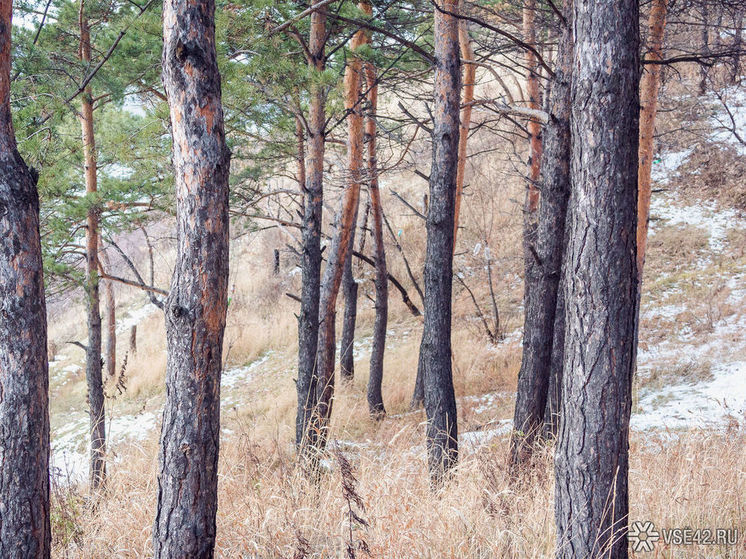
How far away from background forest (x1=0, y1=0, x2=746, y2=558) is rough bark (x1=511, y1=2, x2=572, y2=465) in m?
0.02

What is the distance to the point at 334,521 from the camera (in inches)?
149

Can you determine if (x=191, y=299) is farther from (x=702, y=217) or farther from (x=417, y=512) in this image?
(x=702, y=217)

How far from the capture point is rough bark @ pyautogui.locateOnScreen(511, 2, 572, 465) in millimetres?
5414

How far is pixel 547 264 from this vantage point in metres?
5.65

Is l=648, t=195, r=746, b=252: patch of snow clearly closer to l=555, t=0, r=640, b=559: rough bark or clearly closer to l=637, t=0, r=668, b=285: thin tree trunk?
l=637, t=0, r=668, b=285: thin tree trunk

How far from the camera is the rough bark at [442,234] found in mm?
5738

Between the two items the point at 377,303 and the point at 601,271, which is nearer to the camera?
the point at 601,271

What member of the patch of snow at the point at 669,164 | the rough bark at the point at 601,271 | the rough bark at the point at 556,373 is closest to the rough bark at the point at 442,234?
the rough bark at the point at 556,373

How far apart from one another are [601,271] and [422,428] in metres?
6.15

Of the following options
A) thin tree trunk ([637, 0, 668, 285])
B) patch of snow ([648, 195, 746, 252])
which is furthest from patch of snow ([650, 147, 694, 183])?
thin tree trunk ([637, 0, 668, 285])

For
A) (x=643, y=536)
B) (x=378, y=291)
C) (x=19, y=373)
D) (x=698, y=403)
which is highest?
(x=378, y=291)

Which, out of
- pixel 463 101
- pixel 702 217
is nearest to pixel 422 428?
pixel 463 101

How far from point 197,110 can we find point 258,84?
3.58m

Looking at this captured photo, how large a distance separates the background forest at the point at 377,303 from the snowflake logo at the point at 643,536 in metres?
0.09
